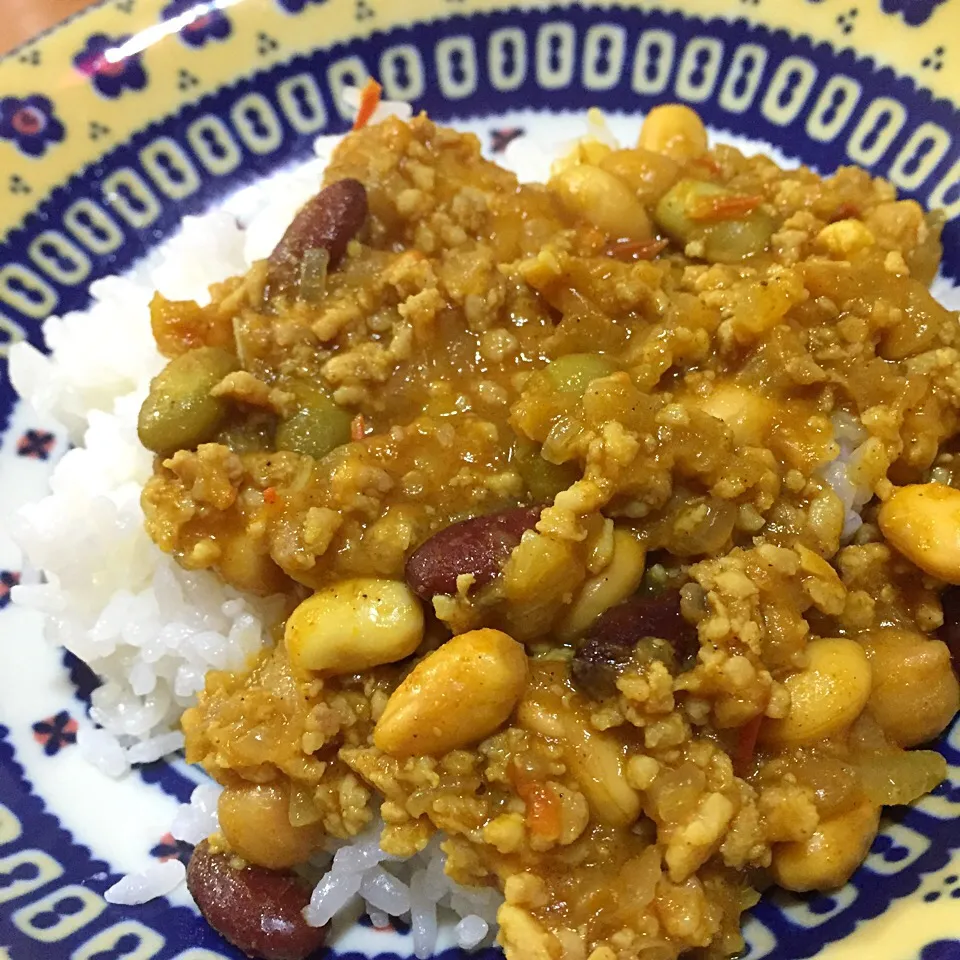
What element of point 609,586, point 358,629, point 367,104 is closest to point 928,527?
point 609,586

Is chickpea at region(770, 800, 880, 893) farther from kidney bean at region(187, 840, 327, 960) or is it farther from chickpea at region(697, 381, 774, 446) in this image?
kidney bean at region(187, 840, 327, 960)

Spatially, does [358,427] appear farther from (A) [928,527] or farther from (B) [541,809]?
(A) [928,527]

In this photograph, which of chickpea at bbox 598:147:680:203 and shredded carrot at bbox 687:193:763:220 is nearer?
shredded carrot at bbox 687:193:763:220

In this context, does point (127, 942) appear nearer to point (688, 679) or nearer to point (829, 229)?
point (688, 679)

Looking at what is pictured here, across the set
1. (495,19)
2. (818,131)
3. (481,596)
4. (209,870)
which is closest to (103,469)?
(209,870)

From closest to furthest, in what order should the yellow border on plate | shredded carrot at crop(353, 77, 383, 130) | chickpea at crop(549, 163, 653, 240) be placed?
chickpea at crop(549, 163, 653, 240)
the yellow border on plate
shredded carrot at crop(353, 77, 383, 130)

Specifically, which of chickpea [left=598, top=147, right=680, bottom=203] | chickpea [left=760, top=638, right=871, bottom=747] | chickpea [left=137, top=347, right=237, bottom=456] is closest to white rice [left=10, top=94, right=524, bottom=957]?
chickpea [left=137, top=347, right=237, bottom=456]

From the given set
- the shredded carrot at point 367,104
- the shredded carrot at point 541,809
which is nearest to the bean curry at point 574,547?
the shredded carrot at point 541,809

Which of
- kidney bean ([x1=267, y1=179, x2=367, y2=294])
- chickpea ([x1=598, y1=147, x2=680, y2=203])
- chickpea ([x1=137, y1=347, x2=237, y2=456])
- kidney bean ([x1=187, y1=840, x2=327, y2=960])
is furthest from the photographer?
chickpea ([x1=598, y1=147, x2=680, y2=203])
